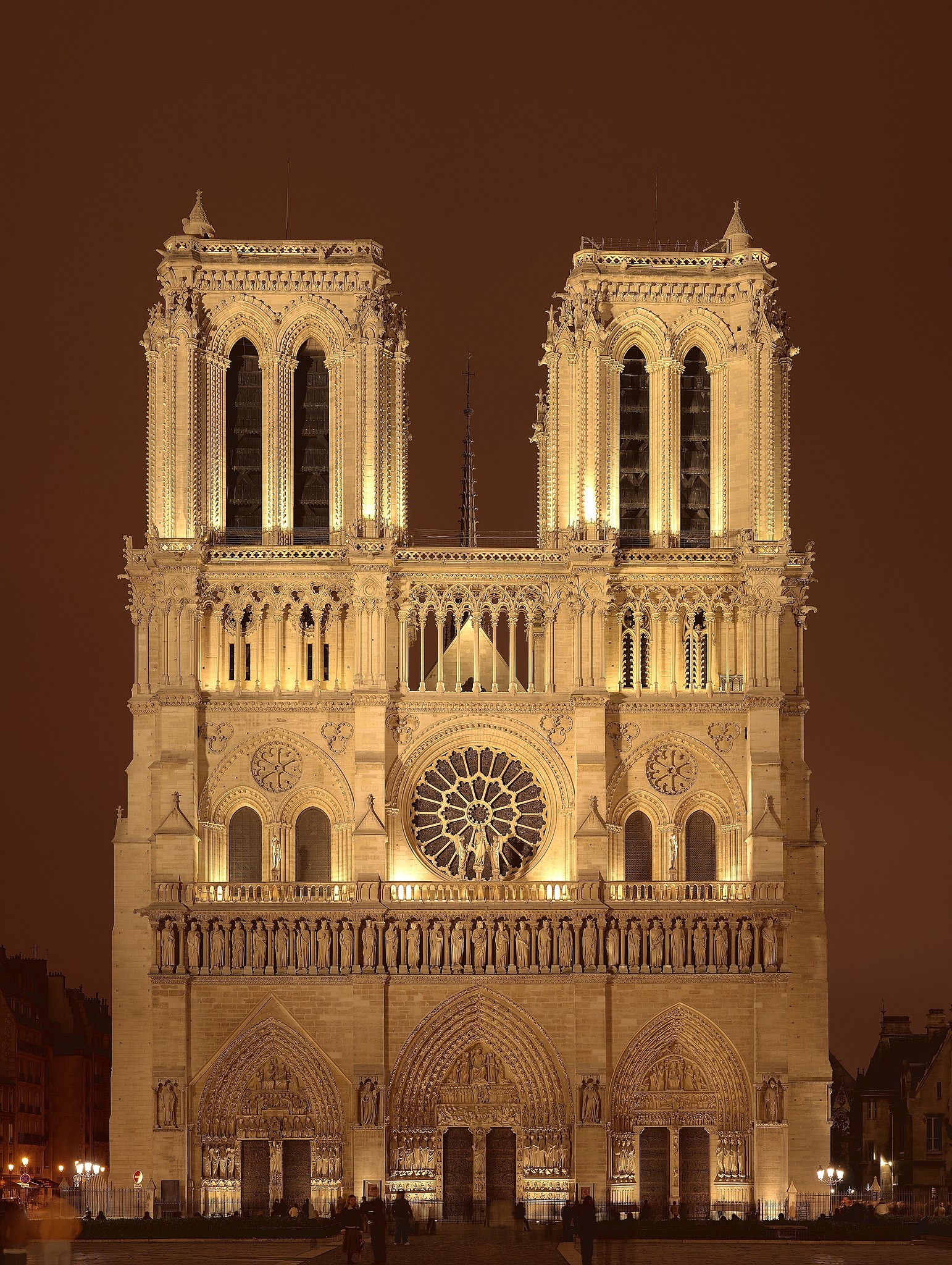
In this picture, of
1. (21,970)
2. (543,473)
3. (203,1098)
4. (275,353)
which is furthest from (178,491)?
(21,970)

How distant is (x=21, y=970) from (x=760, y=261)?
39053 mm

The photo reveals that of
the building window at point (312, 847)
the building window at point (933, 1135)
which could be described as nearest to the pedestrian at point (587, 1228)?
the building window at point (312, 847)

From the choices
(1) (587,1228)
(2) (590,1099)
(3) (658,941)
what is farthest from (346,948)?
(1) (587,1228)

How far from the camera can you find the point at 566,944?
60.9 meters

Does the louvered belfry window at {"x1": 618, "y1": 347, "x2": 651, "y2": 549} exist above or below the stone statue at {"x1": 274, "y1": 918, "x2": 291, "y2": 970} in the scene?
above

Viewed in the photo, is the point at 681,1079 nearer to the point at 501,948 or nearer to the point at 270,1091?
the point at 501,948

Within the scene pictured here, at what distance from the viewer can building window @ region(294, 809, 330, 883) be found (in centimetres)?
6288

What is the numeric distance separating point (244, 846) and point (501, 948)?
7.05 metres

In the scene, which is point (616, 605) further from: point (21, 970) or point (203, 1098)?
point (21, 970)

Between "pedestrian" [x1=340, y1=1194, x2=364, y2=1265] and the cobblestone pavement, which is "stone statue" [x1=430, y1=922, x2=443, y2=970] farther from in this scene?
"pedestrian" [x1=340, y1=1194, x2=364, y2=1265]

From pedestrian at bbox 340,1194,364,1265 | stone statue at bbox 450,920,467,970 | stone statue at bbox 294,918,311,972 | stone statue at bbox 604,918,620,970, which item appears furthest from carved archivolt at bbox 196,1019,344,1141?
pedestrian at bbox 340,1194,364,1265

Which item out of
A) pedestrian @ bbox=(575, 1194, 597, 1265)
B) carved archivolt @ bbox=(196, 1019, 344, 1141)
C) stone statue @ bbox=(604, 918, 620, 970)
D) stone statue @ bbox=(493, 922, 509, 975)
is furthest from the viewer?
stone statue @ bbox=(604, 918, 620, 970)

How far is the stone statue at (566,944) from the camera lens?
6084 centimetres

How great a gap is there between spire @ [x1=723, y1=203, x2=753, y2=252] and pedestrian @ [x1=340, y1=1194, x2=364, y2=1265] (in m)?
29.6
